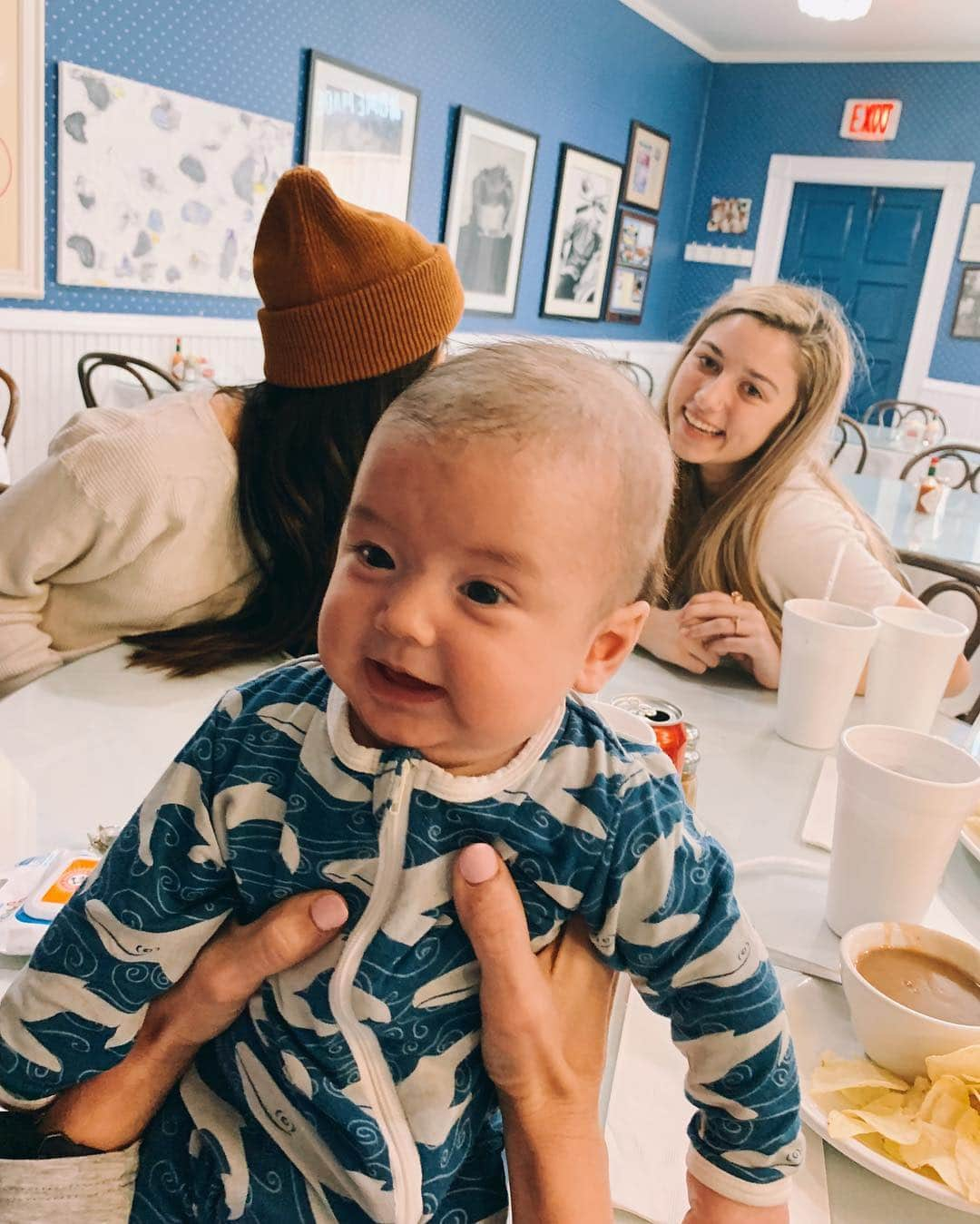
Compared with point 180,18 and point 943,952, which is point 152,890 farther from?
point 180,18

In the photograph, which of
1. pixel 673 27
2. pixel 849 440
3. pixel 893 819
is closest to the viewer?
pixel 893 819

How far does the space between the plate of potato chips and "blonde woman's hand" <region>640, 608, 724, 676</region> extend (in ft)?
1.69

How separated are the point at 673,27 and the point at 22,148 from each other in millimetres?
5423

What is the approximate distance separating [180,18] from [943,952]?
4.58 meters

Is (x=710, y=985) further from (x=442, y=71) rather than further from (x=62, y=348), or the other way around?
(x=442, y=71)

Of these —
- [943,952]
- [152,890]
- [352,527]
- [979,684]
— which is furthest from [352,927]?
[979,684]

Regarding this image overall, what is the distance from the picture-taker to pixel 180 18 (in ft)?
13.5

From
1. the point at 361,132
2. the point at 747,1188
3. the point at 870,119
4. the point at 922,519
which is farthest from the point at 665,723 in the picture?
the point at 870,119

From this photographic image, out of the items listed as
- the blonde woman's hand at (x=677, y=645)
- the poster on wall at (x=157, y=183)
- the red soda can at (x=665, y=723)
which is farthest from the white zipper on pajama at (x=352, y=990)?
the poster on wall at (x=157, y=183)

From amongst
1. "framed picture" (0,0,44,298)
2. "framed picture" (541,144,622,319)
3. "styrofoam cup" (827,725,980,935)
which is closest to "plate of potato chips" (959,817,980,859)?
"styrofoam cup" (827,725,980,935)

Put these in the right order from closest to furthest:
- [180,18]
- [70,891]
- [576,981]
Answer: [576,981] < [70,891] < [180,18]

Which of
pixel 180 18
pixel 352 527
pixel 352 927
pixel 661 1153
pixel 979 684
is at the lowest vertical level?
pixel 979 684

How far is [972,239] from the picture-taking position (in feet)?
23.9

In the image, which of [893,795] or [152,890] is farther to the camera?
[893,795]
